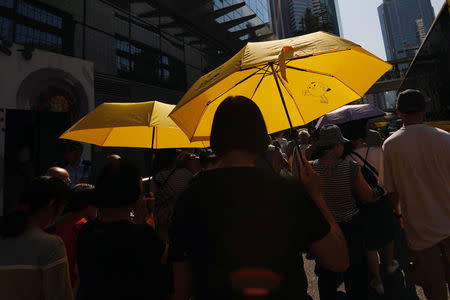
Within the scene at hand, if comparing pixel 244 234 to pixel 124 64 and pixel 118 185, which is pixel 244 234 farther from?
pixel 124 64

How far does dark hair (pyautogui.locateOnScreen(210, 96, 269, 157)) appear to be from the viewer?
3.88 feet

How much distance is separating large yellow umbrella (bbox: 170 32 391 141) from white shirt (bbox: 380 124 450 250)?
68cm

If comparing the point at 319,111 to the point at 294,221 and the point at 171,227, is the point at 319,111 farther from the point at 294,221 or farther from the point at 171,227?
the point at 171,227

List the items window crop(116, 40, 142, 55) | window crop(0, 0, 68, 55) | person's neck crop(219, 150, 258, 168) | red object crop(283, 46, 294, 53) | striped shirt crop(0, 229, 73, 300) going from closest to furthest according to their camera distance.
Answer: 1. person's neck crop(219, 150, 258, 168)
2. striped shirt crop(0, 229, 73, 300)
3. red object crop(283, 46, 294, 53)
4. window crop(0, 0, 68, 55)
5. window crop(116, 40, 142, 55)

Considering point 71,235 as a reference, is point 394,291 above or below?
below

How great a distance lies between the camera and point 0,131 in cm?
800

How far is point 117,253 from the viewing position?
157 cm

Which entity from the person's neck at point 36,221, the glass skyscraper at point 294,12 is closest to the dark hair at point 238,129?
the person's neck at point 36,221

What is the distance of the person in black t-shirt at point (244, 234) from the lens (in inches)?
41.3

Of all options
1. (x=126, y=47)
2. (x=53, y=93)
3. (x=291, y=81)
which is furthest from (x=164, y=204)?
(x=126, y=47)

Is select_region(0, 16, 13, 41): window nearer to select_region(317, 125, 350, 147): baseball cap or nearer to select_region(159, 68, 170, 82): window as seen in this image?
select_region(159, 68, 170, 82): window

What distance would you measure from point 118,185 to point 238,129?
1.01 metres

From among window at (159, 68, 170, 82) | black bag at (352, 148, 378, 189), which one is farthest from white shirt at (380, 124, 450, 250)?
window at (159, 68, 170, 82)

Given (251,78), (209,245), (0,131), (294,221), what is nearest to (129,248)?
(209,245)
